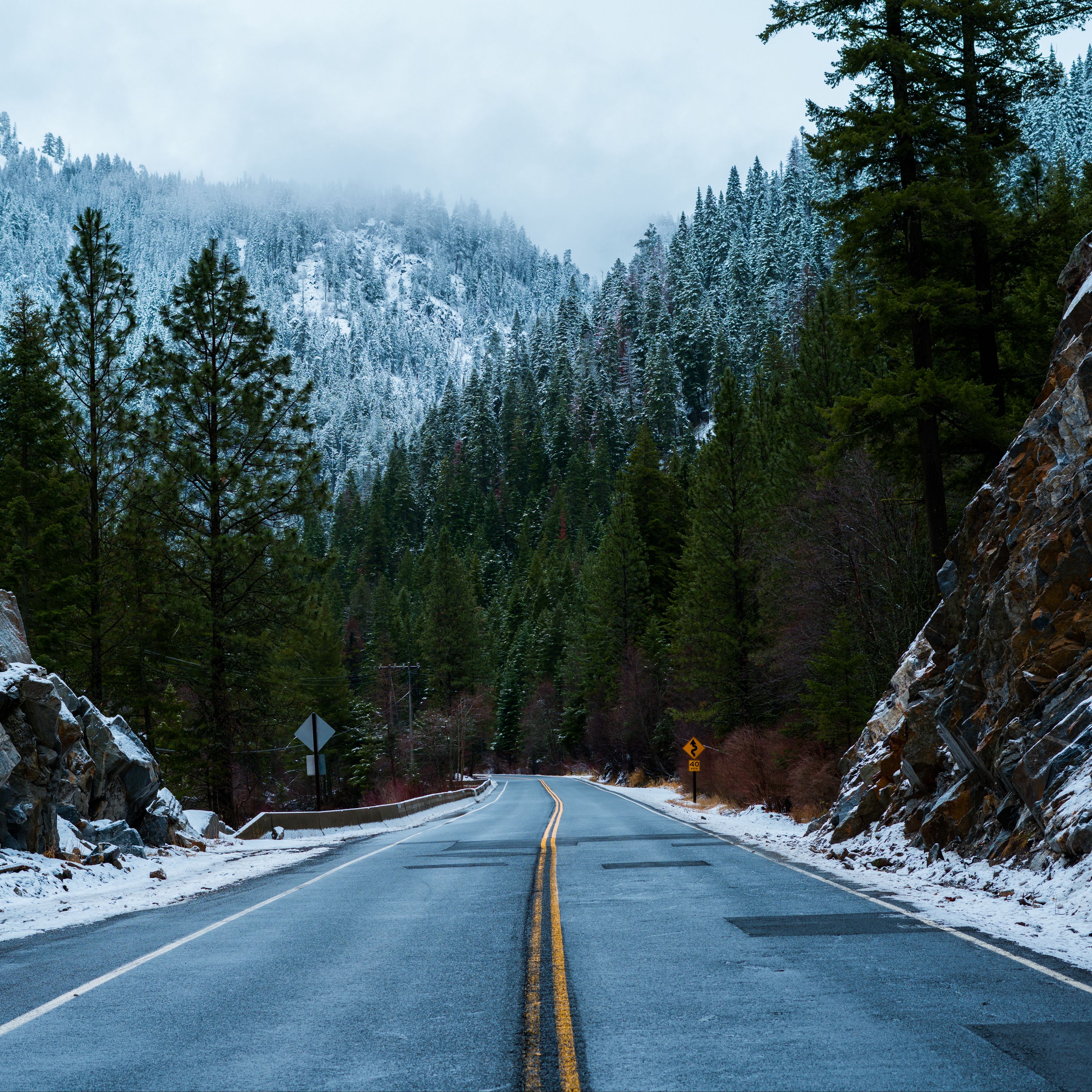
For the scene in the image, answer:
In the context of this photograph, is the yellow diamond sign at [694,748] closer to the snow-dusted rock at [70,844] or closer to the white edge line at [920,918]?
the white edge line at [920,918]

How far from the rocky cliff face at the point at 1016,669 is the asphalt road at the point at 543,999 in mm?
2622

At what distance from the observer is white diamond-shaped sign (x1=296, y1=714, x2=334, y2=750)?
2394 centimetres

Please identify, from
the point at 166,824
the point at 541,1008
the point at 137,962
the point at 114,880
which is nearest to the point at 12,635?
the point at 114,880

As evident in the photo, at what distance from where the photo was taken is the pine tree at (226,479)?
87.8 ft

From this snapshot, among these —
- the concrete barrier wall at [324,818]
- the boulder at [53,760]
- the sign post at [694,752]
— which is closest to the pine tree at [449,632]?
the concrete barrier wall at [324,818]

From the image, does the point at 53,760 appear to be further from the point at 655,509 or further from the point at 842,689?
the point at 655,509

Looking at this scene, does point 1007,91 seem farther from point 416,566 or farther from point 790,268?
point 790,268

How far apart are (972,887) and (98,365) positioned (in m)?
25.5

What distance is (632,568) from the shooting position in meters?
65.7

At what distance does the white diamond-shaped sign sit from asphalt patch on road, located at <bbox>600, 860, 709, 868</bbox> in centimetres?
1017

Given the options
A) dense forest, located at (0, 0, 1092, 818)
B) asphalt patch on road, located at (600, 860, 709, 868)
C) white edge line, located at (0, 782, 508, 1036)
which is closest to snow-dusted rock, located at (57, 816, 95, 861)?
white edge line, located at (0, 782, 508, 1036)

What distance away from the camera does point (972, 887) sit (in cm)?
1191

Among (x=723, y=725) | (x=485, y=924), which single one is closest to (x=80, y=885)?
(x=485, y=924)

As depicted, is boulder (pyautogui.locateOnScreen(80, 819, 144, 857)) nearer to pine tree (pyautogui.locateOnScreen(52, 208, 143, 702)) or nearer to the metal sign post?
the metal sign post
